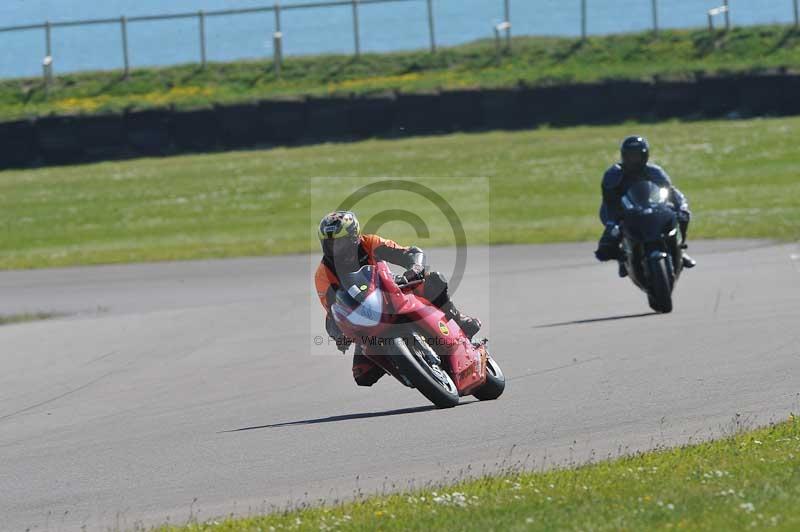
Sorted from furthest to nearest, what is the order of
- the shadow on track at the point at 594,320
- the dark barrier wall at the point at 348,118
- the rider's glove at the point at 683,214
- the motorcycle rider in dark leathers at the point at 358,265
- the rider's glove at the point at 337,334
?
the dark barrier wall at the point at 348,118 → the rider's glove at the point at 683,214 → the shadow on track at the point at 594,320 → the rider's glove at the point at 337,334 → the motorcycle rider in dark leathers at the point at 358,265

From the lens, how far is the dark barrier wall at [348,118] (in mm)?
30625

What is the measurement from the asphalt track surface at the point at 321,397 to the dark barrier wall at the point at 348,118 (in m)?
13.4

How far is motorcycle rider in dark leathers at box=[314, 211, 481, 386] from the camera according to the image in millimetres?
8727

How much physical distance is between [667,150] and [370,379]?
2075 centimetres

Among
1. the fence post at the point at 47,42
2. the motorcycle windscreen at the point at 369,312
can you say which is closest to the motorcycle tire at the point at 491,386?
the motorcycle windscreen at the point at 369,312

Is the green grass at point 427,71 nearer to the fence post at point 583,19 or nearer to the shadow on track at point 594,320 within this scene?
the fence post at point 583,19

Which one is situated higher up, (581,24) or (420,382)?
(581,24)

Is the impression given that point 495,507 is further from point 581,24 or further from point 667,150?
point 581,24

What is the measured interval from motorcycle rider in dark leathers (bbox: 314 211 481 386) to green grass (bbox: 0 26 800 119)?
72.3 feet

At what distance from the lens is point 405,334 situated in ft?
28.9

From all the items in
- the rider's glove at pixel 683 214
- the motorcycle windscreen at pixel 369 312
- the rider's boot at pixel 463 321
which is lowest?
the rider's boot at pixel 463 321

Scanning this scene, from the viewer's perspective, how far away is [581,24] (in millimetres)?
35250

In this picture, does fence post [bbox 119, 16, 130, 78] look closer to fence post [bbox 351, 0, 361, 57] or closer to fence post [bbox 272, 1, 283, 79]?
fence post [bbox 272, 1, 283, 79]

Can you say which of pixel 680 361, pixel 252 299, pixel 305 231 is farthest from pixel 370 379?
pixel 305 231
